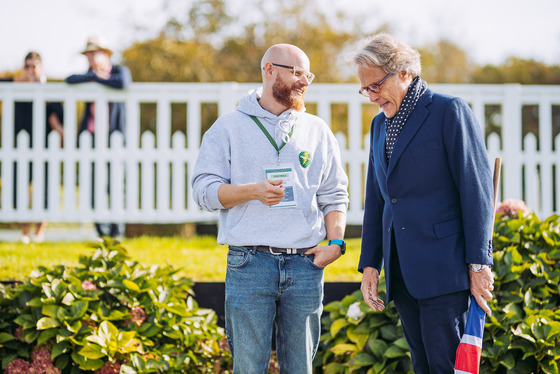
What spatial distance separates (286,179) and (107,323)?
169cm

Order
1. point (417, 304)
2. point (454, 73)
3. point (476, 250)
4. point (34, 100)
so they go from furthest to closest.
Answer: point (454, 73), point (34, 100), point (417, 304), point (476, 250)

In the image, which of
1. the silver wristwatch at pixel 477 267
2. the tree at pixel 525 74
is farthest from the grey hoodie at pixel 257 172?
the tree at pixel 525 74

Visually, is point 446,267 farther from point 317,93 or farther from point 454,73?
point 454,73

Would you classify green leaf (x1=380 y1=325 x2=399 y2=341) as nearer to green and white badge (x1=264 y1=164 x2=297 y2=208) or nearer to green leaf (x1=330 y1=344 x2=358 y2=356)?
green leaf (x1=330 y1=344 x2=358 y2=356)

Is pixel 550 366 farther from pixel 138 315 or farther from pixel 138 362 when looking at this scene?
pixel 138 315

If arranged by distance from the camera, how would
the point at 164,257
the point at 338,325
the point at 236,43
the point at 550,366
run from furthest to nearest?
the point at 236,43 → the point at 164,257 → the point at 338,325 → the point at 550,366

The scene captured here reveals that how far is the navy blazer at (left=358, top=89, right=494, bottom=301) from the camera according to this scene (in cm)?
255

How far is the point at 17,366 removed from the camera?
152 inches

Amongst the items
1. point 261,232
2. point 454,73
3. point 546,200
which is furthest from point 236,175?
point 454,73

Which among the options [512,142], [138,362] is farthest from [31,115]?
[512,142]

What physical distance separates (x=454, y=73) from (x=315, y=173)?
18.9 metres

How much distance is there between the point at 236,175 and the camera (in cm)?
285

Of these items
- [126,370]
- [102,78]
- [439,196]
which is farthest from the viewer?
[102,78]

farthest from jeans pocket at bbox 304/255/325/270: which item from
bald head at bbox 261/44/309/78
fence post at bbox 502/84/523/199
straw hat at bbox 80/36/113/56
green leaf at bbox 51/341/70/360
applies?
straw hat at bbox 80/36/113/56
